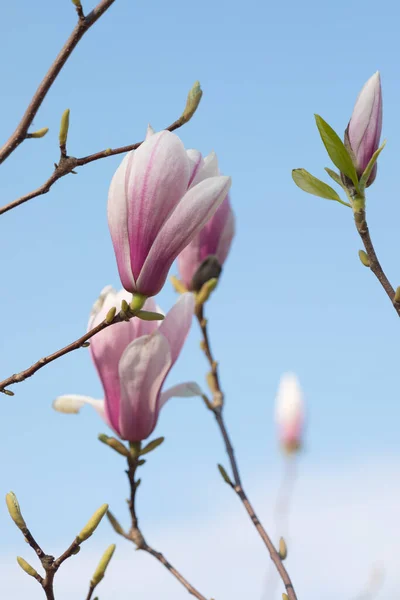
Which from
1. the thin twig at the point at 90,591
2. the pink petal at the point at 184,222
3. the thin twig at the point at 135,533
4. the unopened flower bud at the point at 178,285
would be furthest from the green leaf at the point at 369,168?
the unopened flower bud at the point at 178,285

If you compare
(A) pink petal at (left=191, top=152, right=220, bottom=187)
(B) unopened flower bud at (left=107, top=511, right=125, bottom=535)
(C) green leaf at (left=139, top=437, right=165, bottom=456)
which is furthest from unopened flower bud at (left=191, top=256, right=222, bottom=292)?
(A) pink petal at (left=191, top=152, right=220, bottom=187)

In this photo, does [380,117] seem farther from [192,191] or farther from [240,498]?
[240,498]

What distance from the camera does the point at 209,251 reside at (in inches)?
79.2

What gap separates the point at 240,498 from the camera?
5.60 feet

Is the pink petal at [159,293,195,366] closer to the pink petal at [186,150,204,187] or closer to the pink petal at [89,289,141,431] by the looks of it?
the pink petal at [89,289,141,431]

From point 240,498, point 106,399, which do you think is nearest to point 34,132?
point 106,399

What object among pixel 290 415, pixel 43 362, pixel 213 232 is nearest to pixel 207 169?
pixel 43 362

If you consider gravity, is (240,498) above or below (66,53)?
below

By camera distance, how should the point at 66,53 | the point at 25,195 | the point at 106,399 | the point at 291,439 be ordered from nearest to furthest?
1. the point at 66,53
2. the point at 25,195
3. the point at 106,399
4. the point at 291,439

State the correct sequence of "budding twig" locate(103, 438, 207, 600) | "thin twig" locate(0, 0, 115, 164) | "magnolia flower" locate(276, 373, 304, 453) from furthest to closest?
1. "magnolia flower" locate(276, 373, 304, 453)
2. "budding twig" locate(103, 438, 207, 600)
3. "thin twig" locate(0, 0, 115, 164)

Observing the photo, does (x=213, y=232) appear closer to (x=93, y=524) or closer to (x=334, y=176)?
(x=334, y=176)

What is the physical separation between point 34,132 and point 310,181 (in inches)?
16.5

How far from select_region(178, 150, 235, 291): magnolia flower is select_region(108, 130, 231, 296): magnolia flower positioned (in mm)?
841

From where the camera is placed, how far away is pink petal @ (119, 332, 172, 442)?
155cm
